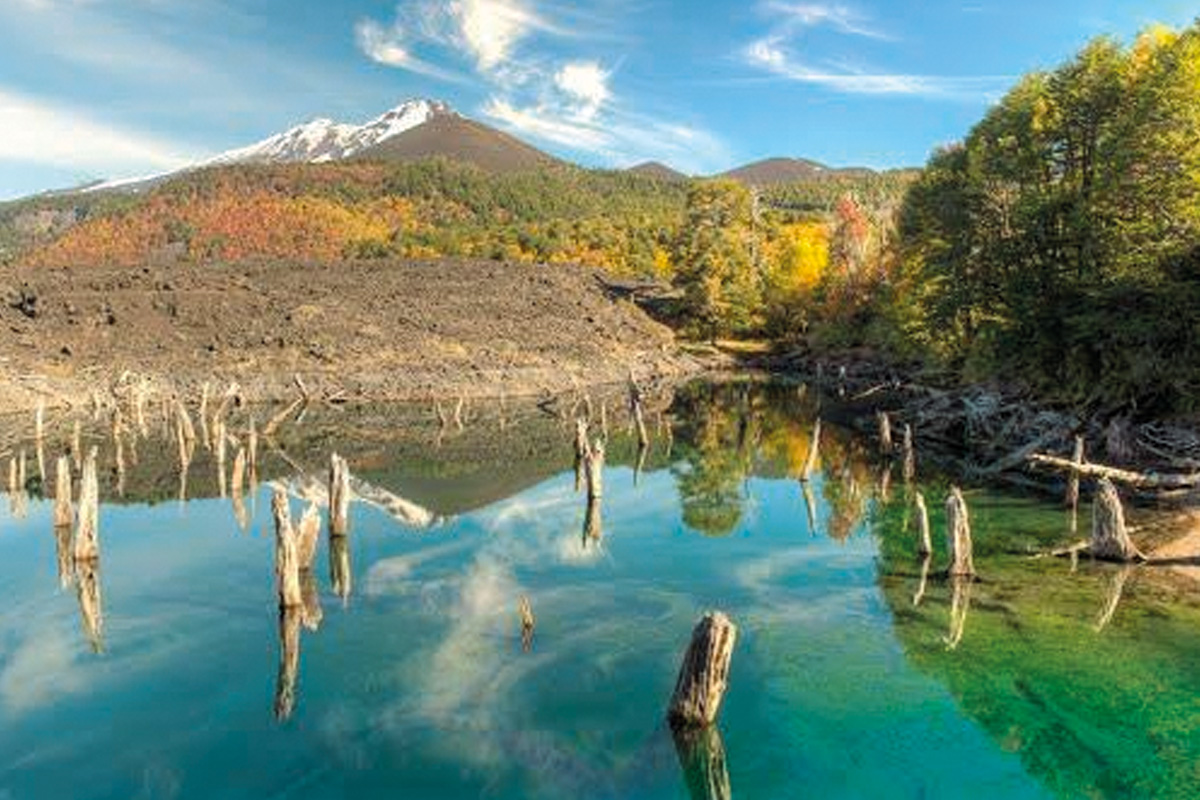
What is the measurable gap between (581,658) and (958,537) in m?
9.08

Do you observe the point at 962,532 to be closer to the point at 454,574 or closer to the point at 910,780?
the point at 910,780

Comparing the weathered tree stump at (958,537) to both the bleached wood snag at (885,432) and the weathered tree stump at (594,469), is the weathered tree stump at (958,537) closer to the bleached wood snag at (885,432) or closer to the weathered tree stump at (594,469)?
the weathered tree stump at (594,469)

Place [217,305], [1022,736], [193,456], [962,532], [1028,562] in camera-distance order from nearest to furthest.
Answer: [1022,736], [962,532], [1028,562], [193,456], [217,305]

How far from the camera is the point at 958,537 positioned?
21516 millimetres

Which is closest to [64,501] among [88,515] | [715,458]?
[88,515]

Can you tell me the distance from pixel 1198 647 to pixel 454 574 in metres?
16.0

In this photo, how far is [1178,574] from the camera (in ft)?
71.2

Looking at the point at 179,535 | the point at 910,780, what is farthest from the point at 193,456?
the point at 910,780

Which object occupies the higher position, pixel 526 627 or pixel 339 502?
pixel 339 502

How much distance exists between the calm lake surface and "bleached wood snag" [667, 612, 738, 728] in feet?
1.42

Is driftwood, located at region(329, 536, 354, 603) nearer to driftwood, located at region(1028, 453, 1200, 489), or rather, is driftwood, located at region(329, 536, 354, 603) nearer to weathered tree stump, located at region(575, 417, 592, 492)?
weathered tree stump, located at region(575, 417, 592, 492)

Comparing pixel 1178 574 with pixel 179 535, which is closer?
pixel 1178 574

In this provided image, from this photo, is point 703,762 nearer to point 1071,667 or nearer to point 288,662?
point 1071,667

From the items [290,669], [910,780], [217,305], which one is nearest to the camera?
[910,780]
